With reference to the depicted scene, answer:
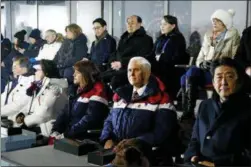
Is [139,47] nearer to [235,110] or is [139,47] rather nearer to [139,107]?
[139,107]

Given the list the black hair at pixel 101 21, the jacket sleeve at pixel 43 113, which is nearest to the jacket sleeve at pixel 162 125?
the black hair at pixel 101 21

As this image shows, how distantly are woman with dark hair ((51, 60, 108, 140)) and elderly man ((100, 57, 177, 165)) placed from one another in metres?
0.13

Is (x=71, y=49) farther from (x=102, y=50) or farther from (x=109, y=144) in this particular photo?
(x=109, y=144)

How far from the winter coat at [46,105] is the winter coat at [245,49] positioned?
77 centimetres

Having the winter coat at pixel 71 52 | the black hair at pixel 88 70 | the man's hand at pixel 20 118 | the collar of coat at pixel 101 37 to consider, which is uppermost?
the collar of coat at pixel 101 37

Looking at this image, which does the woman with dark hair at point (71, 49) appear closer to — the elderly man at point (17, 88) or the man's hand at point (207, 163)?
the elderly man at point (17, 88)

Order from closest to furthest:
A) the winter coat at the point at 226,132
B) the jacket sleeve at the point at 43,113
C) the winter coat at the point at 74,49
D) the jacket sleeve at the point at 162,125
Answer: the winter coat at the point at 226,132
the jacket sleeve at the point at 162,125
the winter coat at the point at 74,49
the jacket sleeve at the point at 43,113

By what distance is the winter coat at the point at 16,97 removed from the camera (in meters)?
1.78

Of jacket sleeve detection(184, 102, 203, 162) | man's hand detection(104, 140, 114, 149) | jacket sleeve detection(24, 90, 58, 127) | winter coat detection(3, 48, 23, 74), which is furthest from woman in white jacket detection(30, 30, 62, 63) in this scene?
jacket sleeve detection(184, 102, 203, 162)

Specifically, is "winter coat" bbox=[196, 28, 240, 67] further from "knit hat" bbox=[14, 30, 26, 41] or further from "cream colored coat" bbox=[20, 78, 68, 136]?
"knit hat" bbox=[14, 30, 26, 41]

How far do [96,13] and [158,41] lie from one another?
50cm

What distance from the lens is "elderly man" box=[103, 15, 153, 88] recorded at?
164 centimetres

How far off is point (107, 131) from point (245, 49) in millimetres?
712

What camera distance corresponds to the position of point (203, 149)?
1.29 metres
